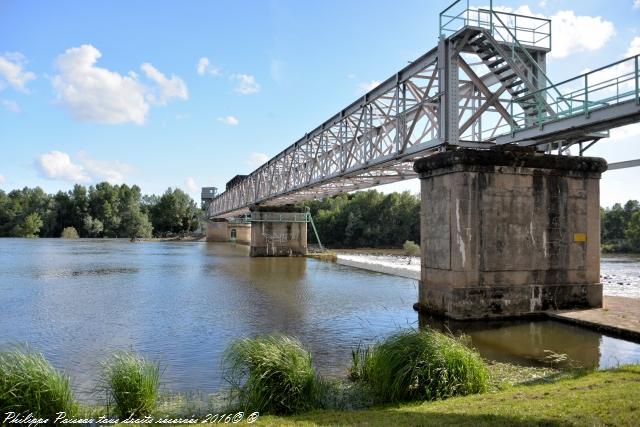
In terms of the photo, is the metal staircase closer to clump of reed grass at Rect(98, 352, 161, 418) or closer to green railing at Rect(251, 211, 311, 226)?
clump of reed grass at Rect(98, 352, 161, 418)

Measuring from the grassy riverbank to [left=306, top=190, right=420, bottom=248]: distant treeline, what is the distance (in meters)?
106

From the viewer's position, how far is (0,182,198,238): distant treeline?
496 ft

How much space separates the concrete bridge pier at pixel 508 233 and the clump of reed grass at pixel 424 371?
28.6 feet

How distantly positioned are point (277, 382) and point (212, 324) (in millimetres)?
10466

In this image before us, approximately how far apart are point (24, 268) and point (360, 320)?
34601mm

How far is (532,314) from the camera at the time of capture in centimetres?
1855

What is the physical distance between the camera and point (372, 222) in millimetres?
121625

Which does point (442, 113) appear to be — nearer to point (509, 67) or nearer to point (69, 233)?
point (509, 67)

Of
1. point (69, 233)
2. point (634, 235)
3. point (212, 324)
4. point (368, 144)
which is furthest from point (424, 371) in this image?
point (69, 233)

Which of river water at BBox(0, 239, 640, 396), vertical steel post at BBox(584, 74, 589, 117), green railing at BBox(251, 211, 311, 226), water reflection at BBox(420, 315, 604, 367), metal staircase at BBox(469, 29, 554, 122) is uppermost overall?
metal staircase at BBox(469, 29, 554, 122)

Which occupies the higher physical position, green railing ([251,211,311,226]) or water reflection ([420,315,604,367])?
green railing ([251,211,311,226])

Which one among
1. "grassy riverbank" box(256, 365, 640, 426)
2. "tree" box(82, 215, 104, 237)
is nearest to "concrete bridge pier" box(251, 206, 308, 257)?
"grassy riverbank" box(256, 365, 640, 426)

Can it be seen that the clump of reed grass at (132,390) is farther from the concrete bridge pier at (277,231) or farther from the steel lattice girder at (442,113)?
the concrete bridge pier at (277,231)

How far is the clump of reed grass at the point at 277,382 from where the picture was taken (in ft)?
27.0
